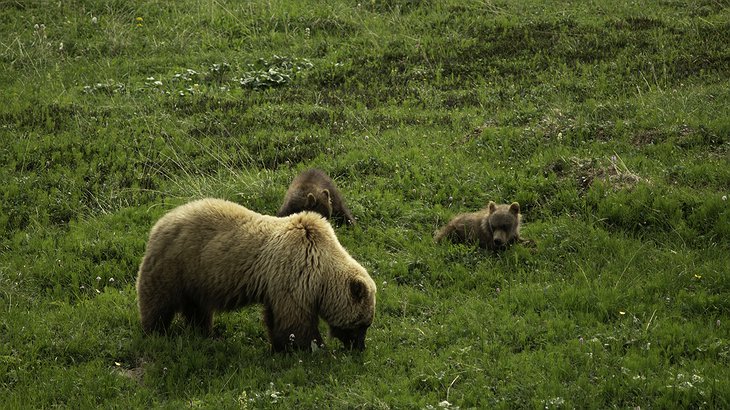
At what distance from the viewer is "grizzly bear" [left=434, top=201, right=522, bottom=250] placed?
37.2 ft

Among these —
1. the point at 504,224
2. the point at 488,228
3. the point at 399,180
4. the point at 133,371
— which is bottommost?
the point at 133,371

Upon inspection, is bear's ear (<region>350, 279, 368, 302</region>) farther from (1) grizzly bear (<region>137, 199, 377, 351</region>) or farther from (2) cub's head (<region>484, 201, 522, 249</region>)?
(2) cub's head (<region>484, 201, 522, 249</region>)

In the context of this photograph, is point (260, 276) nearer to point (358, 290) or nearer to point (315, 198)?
point (358, 290)

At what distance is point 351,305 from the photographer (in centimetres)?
917

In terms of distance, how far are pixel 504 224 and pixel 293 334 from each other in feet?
11.7

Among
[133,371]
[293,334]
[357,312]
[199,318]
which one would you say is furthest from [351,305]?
[133,371]

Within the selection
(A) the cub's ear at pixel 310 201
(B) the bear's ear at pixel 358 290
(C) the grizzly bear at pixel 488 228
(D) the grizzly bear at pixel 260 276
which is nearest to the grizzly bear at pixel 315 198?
(A) the cub's ear at pixel 310 201

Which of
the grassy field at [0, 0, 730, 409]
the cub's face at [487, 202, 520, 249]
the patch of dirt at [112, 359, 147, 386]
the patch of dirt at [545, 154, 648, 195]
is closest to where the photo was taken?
the grassy field at [0, 0, 730, 409]

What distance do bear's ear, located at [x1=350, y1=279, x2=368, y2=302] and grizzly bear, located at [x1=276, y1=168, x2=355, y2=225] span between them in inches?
131

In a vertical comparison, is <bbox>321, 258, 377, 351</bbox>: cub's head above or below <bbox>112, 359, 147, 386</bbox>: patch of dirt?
above

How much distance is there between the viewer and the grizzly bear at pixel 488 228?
37.2ft

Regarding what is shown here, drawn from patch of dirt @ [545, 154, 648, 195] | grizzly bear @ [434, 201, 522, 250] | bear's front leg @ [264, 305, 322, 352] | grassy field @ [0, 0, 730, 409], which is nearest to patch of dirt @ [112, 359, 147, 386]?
grassy field @ [0, 0, 730, 409]

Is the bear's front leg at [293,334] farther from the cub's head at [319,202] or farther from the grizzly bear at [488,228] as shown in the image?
the cub's head at [319,202]

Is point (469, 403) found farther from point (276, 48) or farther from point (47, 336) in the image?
point (276, 48)
